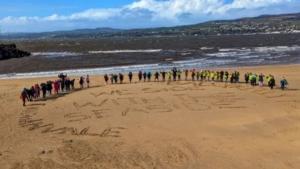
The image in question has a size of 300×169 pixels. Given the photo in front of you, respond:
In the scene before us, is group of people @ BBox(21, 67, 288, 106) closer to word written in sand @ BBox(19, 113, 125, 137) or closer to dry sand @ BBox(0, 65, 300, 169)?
dry sand @ BBox(0, 65, 300, 169)

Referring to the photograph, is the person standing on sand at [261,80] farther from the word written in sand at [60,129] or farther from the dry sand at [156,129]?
the word written in sand at [60,129]

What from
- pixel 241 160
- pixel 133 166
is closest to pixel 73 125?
pixel 133 166

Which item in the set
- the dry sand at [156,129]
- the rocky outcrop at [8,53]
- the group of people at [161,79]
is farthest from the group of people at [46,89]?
the rocky outcrop at [8,53]

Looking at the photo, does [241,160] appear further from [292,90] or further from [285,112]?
[292,90]

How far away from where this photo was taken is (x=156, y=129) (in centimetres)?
2506

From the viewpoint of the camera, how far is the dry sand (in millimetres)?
19969

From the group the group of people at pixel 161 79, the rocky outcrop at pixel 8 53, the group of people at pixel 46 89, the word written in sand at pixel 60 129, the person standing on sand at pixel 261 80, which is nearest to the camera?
the word written in sand at pixel 60 129

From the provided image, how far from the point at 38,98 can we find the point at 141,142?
1448cm

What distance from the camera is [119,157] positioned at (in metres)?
20.5

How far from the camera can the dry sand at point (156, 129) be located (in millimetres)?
19969

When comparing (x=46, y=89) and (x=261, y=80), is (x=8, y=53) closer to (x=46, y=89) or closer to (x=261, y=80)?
(x=46, y=89)

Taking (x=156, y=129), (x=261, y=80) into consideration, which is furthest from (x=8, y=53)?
(x=156, y=129)

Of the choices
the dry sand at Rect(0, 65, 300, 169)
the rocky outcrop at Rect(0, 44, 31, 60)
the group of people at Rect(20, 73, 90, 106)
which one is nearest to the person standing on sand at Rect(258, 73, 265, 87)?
the dry sand at Rect(0, 65, 300, 169)

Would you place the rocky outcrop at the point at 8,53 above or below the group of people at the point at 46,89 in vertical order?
below
